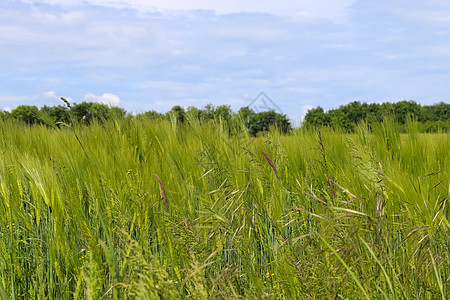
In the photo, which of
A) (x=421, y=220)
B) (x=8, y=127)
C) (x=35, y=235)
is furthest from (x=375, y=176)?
(x=8, y=127)

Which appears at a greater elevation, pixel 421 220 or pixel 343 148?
pixel 343 148

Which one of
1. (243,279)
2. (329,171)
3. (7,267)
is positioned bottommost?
(243,279)

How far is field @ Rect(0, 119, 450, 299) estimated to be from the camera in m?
0.84

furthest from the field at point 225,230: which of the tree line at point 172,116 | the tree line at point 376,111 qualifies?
the tree line at point 376,111

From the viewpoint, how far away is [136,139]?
2.95m

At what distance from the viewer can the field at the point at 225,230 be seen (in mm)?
838

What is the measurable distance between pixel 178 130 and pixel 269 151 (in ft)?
5.48

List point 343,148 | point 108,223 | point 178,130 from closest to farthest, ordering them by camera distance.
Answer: point 108,223 < point 343,148 < point 178,130

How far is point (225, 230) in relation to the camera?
1146mm

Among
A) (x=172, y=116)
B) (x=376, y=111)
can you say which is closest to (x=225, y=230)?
(x=172, y=116)

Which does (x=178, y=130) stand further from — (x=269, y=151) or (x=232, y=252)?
(x=232, y=252)

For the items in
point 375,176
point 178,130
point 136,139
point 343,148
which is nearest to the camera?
point 375,176

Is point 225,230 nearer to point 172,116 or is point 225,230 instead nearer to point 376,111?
point 172,116

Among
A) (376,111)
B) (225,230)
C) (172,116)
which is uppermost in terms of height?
(376,111)
